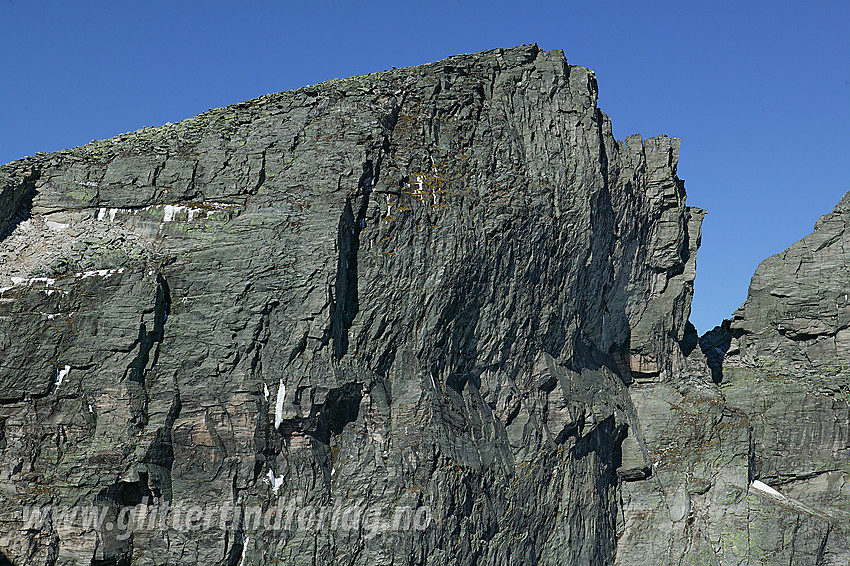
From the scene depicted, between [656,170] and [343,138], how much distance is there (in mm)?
17162

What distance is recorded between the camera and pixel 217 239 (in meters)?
35.8

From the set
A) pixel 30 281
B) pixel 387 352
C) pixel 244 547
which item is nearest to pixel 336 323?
pixel 387 352

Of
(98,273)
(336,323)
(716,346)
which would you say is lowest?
(336,323)

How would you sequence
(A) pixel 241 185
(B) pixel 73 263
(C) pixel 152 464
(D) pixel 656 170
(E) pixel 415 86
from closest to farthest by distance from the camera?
(C) pixel 152 464, (B) pixel 73 263, (A) pixel 241 185, (E) pixel 415 86, (D) pixel 656 170

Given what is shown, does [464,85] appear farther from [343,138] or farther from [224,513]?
[224,513]

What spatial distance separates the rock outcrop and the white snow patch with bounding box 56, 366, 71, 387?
7 centimetres

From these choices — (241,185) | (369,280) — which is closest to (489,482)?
(369,280)

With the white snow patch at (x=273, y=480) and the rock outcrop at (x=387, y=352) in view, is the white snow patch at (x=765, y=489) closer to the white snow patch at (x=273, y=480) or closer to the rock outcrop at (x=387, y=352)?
the rock outcrop at (x=387, y=352)

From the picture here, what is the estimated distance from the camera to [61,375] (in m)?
32.9

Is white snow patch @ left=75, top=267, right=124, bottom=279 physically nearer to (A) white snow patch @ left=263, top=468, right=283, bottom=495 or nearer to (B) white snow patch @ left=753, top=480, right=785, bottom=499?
(A) white snow patch @ left=263, top=468, right=283, bottom=495

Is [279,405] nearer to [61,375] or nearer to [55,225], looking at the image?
[61,375]

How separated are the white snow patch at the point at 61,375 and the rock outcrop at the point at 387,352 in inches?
2.8

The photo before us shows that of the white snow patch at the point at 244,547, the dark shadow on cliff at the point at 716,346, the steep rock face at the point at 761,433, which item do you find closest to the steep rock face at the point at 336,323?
the white snow patch at the point at 244,547

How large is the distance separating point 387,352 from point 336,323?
8.09 feet
